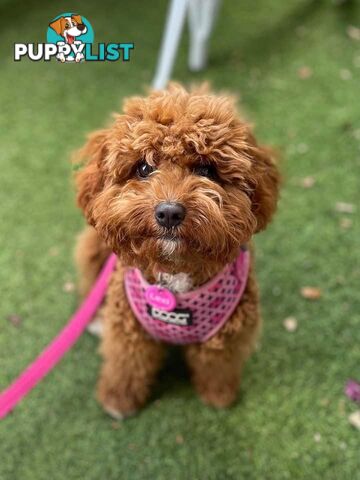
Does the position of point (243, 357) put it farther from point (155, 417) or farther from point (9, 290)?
point (9, 290)

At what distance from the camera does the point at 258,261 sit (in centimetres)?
280

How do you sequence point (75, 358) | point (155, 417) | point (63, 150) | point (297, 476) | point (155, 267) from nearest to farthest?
point (155, 267) < point (297, 476) < point (155, 417) < point (75, 358) < point (63, 150)

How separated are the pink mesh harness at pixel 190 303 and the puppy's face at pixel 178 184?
0.60ft

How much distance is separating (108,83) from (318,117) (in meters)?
1.70

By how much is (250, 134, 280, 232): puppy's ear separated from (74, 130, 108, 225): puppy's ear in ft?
1.64

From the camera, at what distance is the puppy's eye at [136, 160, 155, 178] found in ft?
4.99

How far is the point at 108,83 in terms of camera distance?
3.97 metres

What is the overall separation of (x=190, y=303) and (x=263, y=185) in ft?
1.64

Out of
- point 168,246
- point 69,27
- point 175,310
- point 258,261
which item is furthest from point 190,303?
point 69,27

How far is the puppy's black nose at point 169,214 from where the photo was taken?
4.51ft

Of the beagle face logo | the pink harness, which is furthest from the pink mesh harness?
the beagle face logo

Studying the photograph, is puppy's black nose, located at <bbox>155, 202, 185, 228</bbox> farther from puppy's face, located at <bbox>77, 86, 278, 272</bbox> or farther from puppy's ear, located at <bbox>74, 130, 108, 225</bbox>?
puppy's ear, located at <bbox>74, 130, 108, 225</bbox>

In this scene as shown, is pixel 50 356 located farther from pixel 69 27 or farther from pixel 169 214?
pixel 69 27

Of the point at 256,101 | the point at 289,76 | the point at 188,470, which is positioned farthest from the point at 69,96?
the point at 188,470
